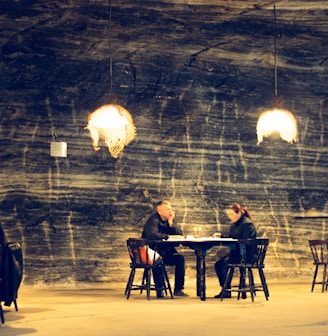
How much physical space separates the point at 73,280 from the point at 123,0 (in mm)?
3564

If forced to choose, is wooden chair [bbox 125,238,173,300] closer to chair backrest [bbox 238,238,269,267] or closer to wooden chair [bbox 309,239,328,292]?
chair backrest [bbox 238,238,269,267]

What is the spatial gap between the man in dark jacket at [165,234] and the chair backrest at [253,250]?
81 centimetres

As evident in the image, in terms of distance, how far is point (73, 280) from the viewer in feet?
38.7

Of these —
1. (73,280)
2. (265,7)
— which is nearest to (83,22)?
(265,7)

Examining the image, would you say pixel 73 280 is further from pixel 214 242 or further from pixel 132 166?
pixel 214 242

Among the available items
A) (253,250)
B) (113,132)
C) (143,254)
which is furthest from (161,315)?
(113,132)

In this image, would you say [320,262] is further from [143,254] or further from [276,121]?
[143,254]

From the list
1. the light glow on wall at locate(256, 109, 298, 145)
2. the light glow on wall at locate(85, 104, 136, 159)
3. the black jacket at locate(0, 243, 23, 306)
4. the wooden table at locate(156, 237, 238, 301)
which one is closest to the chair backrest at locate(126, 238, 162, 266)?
the wooden table at locate(156, 237, 238, 301)

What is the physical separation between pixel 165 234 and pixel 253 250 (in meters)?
1.02

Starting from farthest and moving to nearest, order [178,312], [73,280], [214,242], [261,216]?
1. [261,216]
2. [73,280]
3. [214,242]
4. [178,312]

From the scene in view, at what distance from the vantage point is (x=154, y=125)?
12.3 metres

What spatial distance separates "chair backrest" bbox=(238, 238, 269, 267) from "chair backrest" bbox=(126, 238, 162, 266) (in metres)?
0.91

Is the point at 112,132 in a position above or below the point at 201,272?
above

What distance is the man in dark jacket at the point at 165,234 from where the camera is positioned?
1054cm
